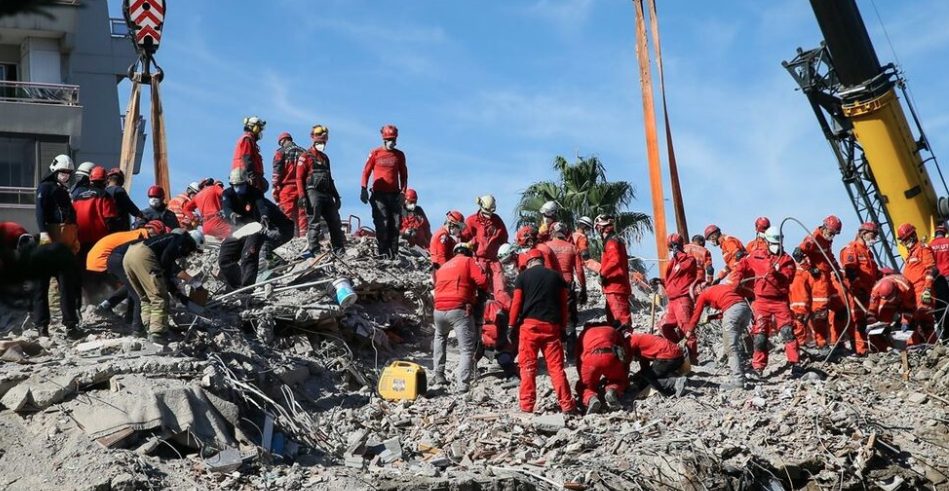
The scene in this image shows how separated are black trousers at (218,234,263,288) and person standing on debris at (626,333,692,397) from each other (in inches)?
189

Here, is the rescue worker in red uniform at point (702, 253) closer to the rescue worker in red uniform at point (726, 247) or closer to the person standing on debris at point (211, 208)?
the rescue worker in red uniform at point (726, 247)

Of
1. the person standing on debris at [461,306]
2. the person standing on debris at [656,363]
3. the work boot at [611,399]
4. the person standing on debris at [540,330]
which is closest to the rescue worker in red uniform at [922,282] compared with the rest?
the person standing on debris at [656,363]

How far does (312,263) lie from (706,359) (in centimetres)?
538

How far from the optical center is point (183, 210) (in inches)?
779

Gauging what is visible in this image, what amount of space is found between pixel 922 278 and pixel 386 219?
24.0 ft

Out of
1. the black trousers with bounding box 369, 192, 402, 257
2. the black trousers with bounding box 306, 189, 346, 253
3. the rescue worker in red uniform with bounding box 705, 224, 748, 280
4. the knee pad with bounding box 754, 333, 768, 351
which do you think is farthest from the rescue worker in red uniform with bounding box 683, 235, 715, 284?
the black trousers with bounding box 306, 189, 346, 253

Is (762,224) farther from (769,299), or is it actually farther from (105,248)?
(105,248)

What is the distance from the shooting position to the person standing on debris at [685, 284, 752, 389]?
50.5ft

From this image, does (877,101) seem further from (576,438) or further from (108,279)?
(108,279)

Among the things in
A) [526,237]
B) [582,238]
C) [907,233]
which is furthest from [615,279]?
[907,233]

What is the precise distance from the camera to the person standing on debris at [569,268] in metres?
16.4

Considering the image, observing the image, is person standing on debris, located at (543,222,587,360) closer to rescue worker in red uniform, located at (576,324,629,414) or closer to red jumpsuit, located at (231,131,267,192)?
rescue worker in red uniform, located at (576,324,629,414)

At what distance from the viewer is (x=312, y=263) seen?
1762cm

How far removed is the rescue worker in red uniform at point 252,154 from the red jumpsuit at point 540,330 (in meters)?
5.00
